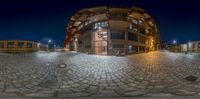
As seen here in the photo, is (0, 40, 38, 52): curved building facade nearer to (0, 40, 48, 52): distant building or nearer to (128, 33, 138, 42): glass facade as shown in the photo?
(0, 40, 48, 52): distant building

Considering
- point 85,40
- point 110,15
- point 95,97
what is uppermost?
point 110,15

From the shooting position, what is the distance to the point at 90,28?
43.7m

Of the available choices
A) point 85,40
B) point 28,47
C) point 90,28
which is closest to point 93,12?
point 90,28

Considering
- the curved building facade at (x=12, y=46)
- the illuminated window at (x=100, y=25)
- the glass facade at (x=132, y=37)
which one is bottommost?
the curved building facade at (x=12, y=46)

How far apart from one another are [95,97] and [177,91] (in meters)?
2.47

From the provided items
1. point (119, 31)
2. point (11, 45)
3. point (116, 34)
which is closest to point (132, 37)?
point (119, 31)

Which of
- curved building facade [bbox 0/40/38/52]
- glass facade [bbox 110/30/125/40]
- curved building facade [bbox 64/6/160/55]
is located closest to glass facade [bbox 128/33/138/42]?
curved building facade [bbox 64/6/160/55]

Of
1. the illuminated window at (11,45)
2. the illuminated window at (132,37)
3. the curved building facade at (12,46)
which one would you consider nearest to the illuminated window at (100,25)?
the illuminated window at (132,37)

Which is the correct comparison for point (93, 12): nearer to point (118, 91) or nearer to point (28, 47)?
point (28, 47)

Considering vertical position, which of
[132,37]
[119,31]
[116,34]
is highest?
[119,31]

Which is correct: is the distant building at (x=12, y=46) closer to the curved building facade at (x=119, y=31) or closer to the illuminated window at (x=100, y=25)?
the curved building facade at (x=119, y=31)

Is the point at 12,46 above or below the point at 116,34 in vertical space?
below

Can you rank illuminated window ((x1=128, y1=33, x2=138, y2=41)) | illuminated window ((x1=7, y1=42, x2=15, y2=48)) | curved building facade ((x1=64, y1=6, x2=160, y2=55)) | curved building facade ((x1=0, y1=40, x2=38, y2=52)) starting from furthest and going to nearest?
illuminated window ((x1=7, y1=42, x2=15, y2=48))
curved building facade ((x1=0, y1=40, x2=38, y2=52))
illuminated window ((x1=128, y1=33, x2=138, y2=41))
curved building facade ((x1=64, y1=6, x2=160, y2=55))

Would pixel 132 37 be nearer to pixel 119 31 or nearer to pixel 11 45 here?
pixel 119 31
